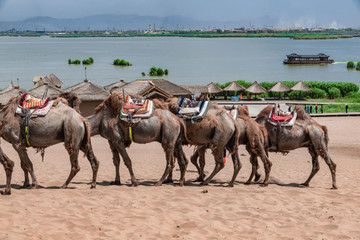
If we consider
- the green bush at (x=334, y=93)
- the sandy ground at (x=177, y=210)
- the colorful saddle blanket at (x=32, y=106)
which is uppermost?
the colorful saddle blanket at (x=32, y=106)

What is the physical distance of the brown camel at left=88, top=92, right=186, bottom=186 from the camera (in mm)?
11234

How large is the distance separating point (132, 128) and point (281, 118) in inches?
151

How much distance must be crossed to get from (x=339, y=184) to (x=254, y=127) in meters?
2.90

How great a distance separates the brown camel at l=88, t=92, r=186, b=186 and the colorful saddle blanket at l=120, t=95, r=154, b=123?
101mm

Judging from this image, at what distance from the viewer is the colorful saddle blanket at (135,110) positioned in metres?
11.1

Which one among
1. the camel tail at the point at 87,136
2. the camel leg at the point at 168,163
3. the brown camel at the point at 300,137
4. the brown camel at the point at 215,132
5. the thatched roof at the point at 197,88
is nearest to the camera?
the camel tail at the point at 87,136

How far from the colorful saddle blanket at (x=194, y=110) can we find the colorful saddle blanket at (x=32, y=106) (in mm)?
3022

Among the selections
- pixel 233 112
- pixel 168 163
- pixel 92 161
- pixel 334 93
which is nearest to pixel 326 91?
pixel 334 93

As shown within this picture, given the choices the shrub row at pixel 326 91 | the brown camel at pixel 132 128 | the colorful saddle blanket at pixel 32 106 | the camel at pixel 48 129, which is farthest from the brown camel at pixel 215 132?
the shrub row at pixel 326 91

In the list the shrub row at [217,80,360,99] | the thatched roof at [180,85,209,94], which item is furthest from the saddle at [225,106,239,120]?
the shrub row at [217,80,360,99]

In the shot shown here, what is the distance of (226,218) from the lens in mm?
8844

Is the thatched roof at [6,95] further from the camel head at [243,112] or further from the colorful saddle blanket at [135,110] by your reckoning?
the camel head at [243,112]

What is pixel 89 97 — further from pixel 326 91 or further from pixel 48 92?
pixel 326 91

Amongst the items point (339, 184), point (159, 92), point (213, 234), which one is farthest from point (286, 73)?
point (213, 234)
